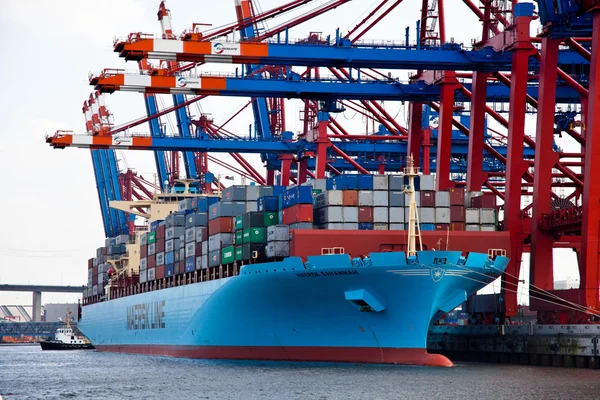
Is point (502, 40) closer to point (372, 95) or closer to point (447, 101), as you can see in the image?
point (447, 101)

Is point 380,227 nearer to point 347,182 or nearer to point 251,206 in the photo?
point 347,182

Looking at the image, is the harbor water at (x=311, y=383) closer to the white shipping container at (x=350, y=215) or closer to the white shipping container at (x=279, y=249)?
the white shipping container at (x=279, y=249)

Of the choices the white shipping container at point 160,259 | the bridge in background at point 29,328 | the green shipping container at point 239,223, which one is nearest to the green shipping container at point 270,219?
the green shipping container at point 239,223

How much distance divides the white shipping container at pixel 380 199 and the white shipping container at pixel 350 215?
2.88ft

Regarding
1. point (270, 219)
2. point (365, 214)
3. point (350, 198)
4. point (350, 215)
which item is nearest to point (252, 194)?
point (270, 219)

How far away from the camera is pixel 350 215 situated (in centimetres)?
4088

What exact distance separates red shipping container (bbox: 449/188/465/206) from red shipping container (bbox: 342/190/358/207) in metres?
3.78

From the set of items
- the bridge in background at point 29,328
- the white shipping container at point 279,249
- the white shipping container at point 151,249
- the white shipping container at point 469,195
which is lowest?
the bridge in background at point 29,328

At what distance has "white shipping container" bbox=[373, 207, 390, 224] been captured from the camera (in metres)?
41.1

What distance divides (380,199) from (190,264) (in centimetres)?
1257

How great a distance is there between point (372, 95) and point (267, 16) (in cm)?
742

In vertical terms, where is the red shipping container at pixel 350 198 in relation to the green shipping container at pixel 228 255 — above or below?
above

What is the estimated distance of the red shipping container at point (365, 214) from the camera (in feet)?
134

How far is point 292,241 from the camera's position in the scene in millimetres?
40781
